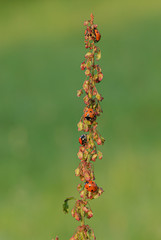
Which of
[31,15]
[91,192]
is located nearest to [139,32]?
[31,15]

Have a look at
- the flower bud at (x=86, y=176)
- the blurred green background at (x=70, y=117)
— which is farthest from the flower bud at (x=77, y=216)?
the blurred green background at (x=70, y=117)

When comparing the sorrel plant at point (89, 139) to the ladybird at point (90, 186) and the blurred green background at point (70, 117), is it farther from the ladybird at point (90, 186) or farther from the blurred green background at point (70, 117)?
the blurred green background at point (70, 117)

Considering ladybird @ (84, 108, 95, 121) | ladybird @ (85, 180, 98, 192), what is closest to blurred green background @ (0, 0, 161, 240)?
ladybird @ (85, 180, 98, 192)

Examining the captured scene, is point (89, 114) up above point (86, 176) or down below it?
above

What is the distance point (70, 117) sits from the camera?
526 cm

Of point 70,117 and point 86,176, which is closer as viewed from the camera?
point 86,176

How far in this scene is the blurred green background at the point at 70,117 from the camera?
3936 mm

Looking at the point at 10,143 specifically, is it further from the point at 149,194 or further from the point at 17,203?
the point at 149,194

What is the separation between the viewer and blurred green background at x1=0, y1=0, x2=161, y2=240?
3.94 metres

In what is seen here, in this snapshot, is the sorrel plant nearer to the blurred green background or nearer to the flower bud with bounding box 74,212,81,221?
the flower bud with bounding box 74,212,81,221

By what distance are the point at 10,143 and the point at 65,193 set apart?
1.05 m

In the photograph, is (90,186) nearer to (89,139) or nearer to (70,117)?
(89,139)

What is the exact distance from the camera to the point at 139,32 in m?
7.02

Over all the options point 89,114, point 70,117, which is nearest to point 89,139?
point 89,114
